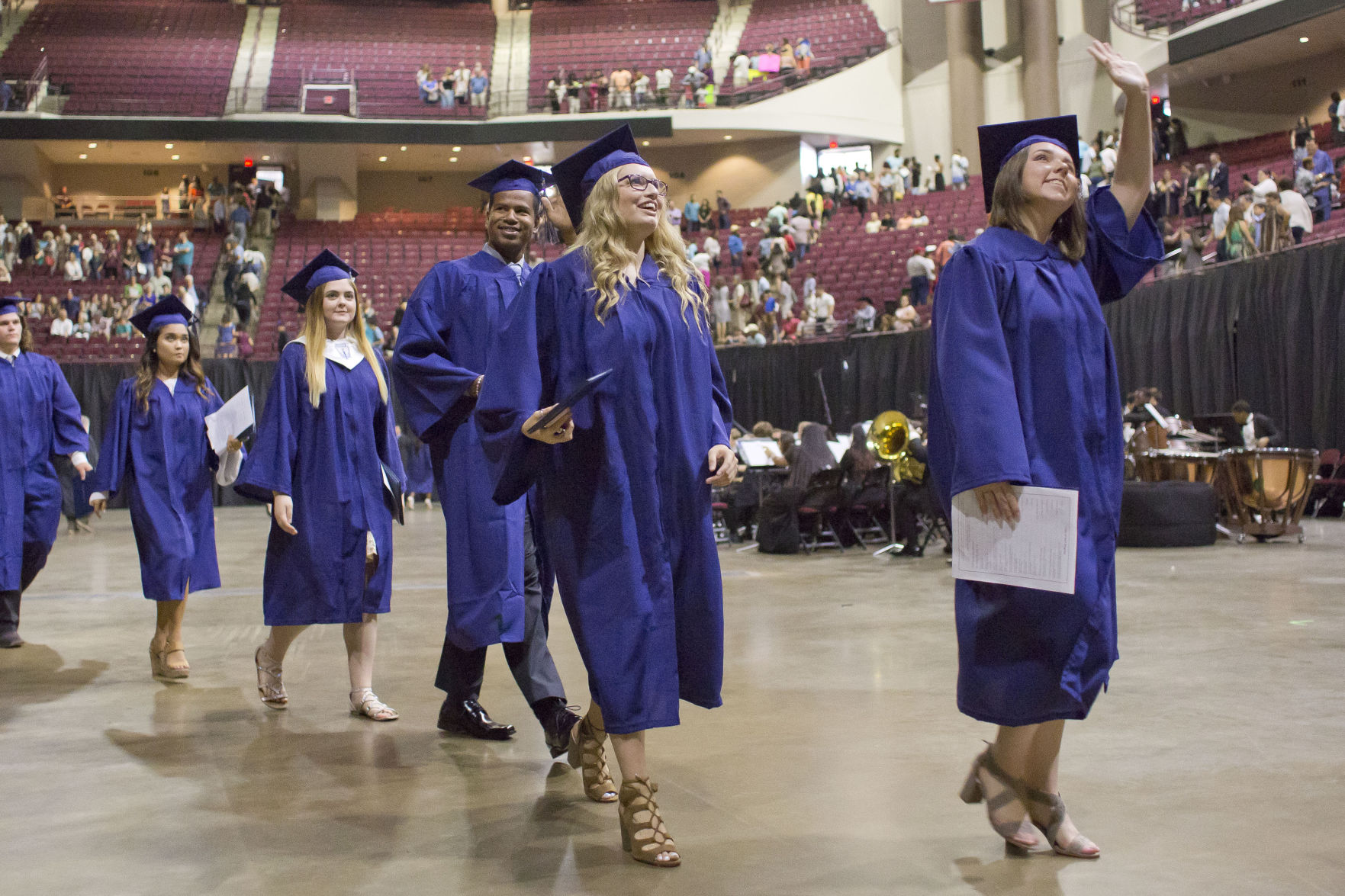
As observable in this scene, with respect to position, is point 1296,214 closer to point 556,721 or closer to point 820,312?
point 820,312

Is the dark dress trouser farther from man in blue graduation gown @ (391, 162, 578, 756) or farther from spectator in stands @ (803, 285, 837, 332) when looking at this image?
spectator in stands @ (803, 285, 837, 332)

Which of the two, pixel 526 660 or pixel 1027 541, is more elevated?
pixel 1027 541

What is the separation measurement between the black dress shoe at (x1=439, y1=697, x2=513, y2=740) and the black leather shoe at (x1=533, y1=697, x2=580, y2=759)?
13.0 inches

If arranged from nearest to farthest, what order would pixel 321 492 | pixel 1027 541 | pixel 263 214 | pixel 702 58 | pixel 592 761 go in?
pixel 1027 541
pixel 592 761
pixel 321 492
pixel 263 214
pixel 702 58

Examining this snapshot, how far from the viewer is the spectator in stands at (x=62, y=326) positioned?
22.8m

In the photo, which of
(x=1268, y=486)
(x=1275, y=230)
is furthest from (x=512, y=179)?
(x=1275, y=230)

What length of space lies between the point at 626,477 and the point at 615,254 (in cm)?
57

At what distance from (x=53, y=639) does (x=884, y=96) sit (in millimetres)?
26527

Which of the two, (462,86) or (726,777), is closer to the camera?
(726,777)

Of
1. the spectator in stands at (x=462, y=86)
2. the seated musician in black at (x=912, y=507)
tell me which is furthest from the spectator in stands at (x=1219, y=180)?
the spectator in stands at (x=462, y=86)

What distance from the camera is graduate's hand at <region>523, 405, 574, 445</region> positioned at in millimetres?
2879

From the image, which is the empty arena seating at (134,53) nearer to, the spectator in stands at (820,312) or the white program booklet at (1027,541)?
the spectator in stands at (820,312)

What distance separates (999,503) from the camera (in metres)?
2.71

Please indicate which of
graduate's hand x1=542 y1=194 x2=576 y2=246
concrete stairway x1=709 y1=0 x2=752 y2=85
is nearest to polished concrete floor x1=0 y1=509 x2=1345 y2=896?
graduate's hand x1=542 y1=194 x2=576 y2=246
